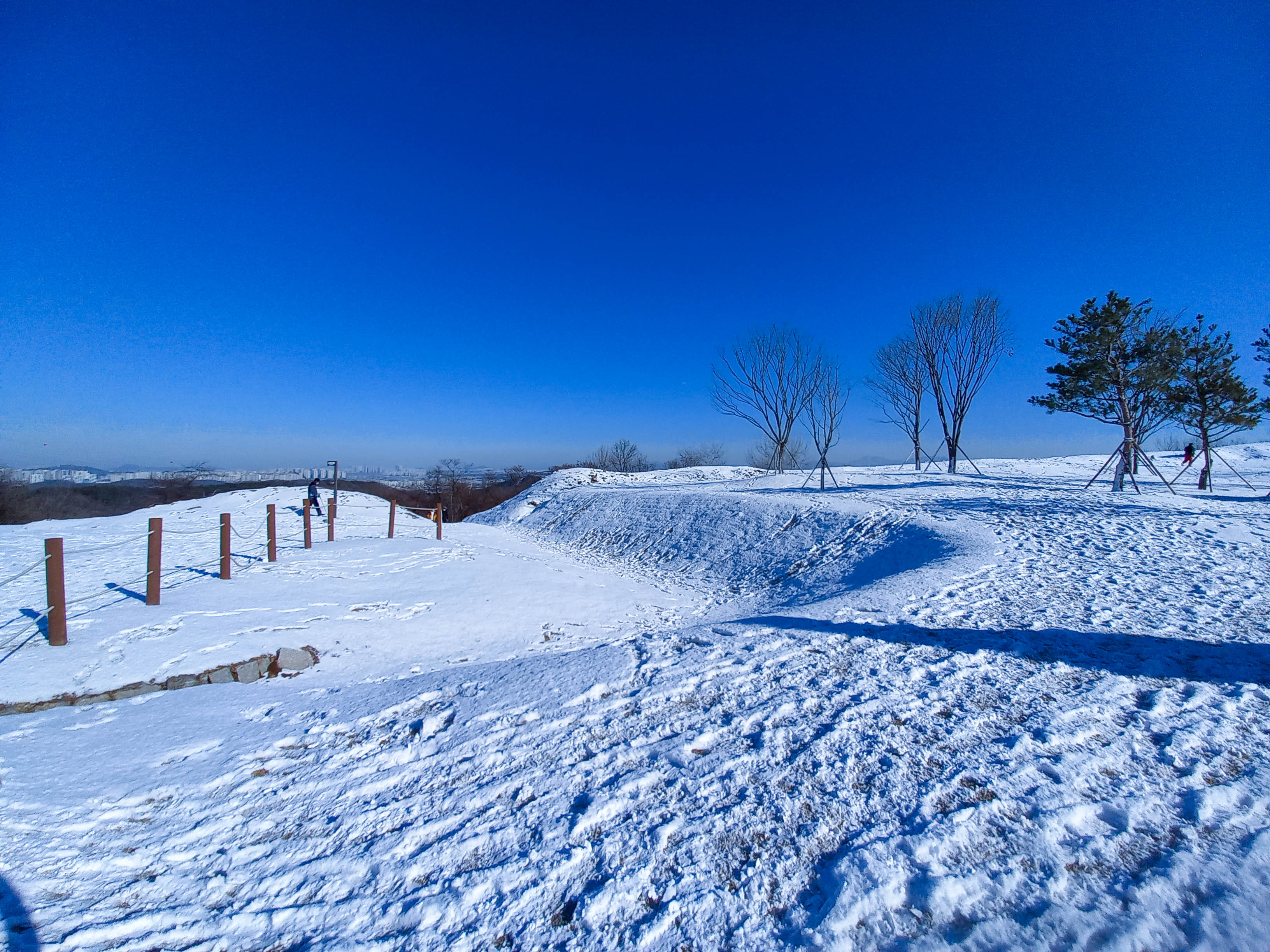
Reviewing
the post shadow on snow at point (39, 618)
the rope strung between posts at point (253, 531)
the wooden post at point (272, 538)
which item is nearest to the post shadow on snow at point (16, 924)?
the post shadow on snow at point (39, 618)

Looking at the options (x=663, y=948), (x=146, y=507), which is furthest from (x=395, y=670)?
(x=146, y=507)

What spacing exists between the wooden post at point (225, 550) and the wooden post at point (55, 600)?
3.05m

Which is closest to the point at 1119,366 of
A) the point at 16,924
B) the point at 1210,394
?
the point at 1210,394

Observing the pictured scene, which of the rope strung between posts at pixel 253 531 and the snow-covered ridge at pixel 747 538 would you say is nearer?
the snow-covered ridge at pixel 747 538

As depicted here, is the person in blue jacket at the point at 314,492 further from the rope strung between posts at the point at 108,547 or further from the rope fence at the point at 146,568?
the rope strung between posts at the point at 108,547

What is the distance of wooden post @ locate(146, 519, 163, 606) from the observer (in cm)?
654

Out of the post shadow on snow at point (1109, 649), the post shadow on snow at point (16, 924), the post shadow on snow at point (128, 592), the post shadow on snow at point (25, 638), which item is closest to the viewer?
the post shadow on snow at point (16, 924)

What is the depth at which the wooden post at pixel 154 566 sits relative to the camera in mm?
6539

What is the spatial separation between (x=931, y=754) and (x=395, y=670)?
5.36 meters

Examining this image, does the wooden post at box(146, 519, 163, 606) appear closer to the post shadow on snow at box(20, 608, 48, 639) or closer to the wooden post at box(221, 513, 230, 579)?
the post shadow on snow at box(20, 608, 48, 639)

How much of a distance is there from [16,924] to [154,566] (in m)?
6.01

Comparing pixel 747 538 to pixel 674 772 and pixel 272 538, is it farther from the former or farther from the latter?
pixel 272 538

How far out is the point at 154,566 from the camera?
667 cm

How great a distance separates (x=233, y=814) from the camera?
9.62 ft
